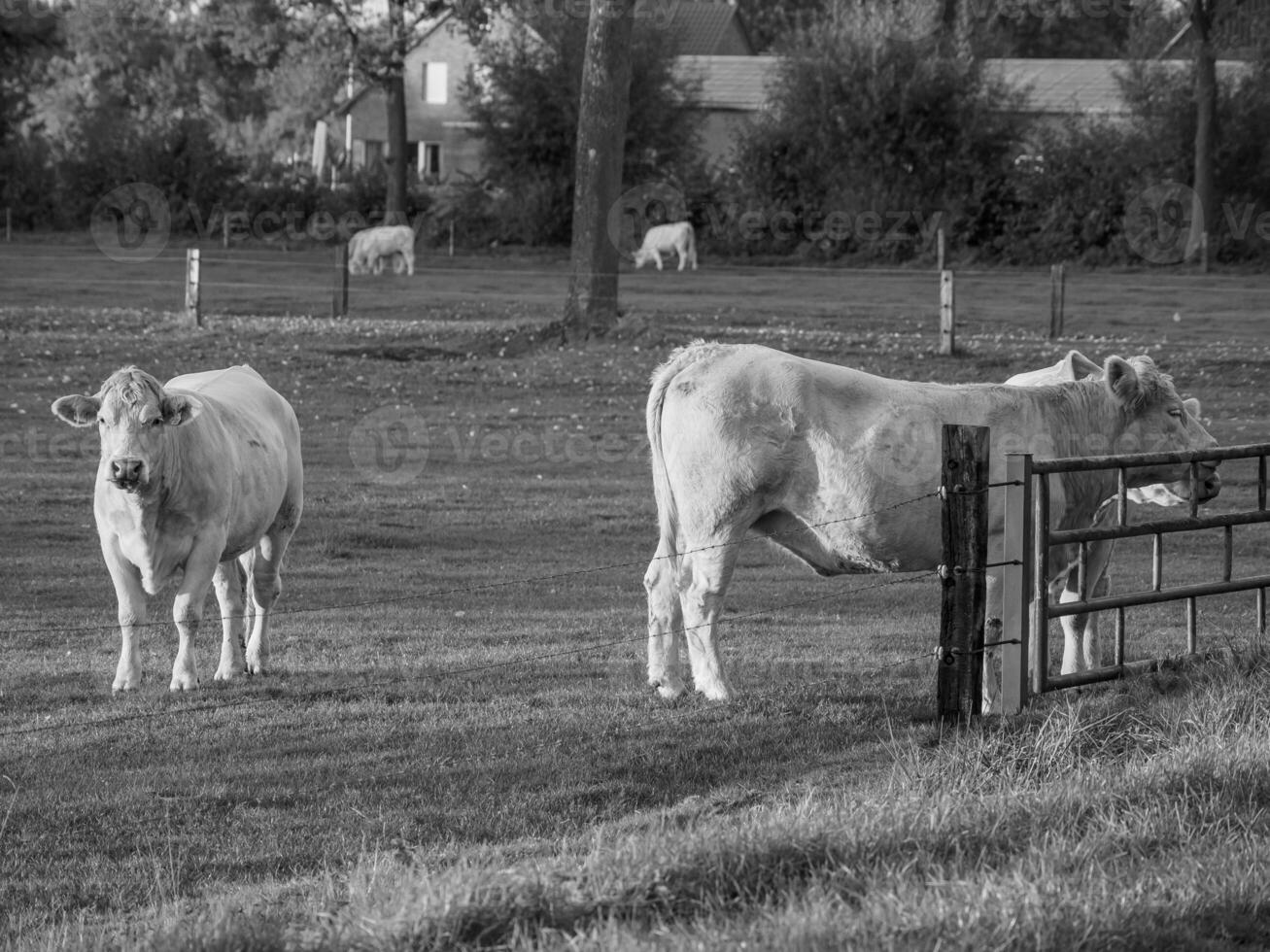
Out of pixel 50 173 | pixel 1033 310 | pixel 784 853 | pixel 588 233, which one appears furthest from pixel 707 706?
pixel 50 173

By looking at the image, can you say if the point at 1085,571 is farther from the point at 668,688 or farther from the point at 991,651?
the point at 668,688

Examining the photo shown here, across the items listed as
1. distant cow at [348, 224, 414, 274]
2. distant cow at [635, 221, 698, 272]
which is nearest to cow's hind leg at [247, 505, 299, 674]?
distant cow at [348, 224, 414, 274]

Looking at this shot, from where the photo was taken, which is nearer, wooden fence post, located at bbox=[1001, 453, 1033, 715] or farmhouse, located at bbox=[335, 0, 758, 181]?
wooden fence post, located at bbox=[1001, 453, 1033, 715]

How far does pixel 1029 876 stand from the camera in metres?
5.35

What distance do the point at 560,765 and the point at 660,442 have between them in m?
2.55

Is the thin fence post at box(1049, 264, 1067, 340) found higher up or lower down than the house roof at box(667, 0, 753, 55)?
lower down

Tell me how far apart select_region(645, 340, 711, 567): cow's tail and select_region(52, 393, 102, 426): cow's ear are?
3.23 meters

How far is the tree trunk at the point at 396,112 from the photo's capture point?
48.6 m

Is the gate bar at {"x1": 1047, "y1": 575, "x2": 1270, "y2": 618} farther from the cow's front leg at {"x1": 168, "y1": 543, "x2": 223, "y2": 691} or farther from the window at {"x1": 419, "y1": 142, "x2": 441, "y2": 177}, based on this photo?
the window at {"x1": 419, "y1": 142, "x2": 441, "y2": 177}

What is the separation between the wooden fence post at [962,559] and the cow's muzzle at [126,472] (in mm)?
4402

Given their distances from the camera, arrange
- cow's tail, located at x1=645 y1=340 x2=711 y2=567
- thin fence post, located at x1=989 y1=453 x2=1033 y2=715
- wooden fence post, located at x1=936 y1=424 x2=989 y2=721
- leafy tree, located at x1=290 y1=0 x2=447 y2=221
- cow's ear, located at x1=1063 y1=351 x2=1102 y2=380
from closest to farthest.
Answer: wooden fence post, located at x1=936 y1=424 x2=989 y2=721
thin fence post, located at x1=989 y1=453 x2=1033 y2=715
cow's tail, located at x1=645 y1=340 x2=711 y2=567
cow's ear, located at x1=1063 y1=351 x2=1102 y2=380
leafy tree, located at x1=290 y1=0 x2=447 y2=221

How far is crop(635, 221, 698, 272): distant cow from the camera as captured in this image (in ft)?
144

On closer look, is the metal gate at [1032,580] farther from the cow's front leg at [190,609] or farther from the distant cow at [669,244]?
the distant cow at [669,244]

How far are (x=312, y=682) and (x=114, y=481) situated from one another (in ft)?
5.11
